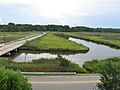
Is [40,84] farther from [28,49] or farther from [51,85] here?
[28,49]

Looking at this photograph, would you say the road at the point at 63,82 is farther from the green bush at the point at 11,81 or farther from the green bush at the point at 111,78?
the green bush at the point at 111,78

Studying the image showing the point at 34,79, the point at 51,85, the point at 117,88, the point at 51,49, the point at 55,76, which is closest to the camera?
the point at 117,88

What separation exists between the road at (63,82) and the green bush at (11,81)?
32.8ft

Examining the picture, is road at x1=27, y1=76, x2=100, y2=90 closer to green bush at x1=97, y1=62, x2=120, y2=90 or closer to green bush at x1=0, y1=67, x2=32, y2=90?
green bush at x1=0, y1=67, x2=32, y2=90

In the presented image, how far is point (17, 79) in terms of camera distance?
18203 mm

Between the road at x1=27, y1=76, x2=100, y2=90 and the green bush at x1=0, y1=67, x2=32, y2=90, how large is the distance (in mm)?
10000

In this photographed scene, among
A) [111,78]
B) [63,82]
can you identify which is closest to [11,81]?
[111,78]

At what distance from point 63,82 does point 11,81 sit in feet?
43.7

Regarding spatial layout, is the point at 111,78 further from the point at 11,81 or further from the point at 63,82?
the point at 63,82

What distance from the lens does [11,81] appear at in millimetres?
18000

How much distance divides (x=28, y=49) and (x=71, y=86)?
60341 mm

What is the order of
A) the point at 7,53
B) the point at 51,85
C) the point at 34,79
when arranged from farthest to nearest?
the point at 7,53 < the point at 34,79 < the point at 51,85

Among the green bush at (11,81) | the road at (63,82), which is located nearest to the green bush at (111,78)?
the green bush at (11,81)

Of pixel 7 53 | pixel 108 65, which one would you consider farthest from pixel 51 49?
pixel 108 65
